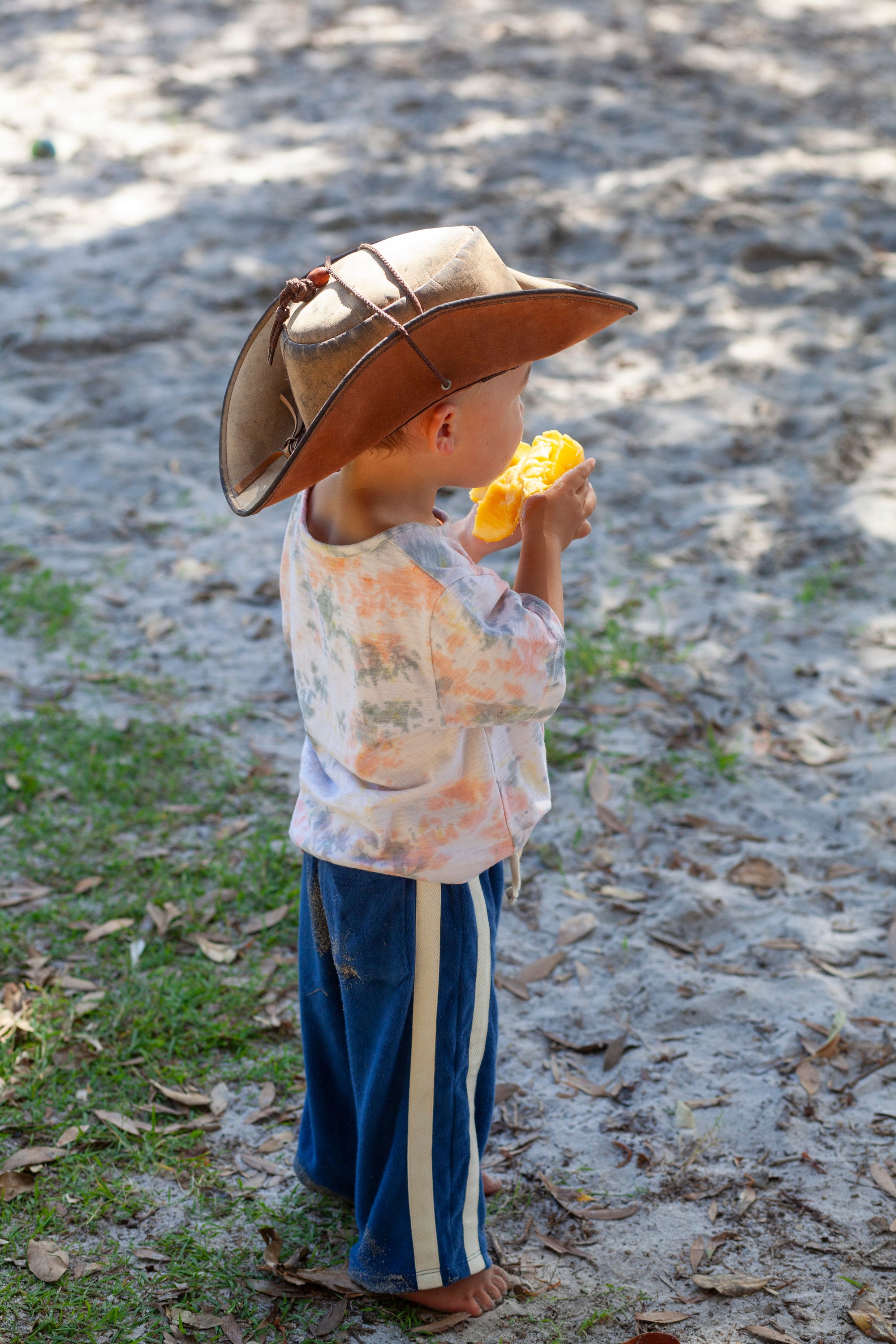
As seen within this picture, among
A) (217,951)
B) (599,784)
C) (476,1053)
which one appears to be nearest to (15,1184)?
(217,951)

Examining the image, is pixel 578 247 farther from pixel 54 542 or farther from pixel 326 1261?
pixel 326 1261

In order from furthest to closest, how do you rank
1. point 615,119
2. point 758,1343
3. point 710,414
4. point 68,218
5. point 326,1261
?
point 615,119
point 68,218
point 710,414
point 326,1261
point 758,1343

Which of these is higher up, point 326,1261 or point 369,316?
point 369,316

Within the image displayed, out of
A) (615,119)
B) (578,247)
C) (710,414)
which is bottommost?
(710,414)

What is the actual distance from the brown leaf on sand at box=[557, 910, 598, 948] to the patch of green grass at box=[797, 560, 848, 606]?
1803 mm

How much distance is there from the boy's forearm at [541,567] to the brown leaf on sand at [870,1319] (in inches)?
54.9

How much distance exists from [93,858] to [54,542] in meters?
2.02

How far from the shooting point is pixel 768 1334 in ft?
6.99

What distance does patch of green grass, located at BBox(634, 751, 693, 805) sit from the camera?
363 centimetres

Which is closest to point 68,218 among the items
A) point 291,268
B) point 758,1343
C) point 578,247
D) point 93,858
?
point 291,268

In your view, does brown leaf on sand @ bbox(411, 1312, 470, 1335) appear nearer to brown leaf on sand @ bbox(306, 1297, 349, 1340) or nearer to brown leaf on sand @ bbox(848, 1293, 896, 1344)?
brown leaf on sand @ bbox(306, 1297, 349, 1340)

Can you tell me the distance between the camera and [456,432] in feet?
5.95

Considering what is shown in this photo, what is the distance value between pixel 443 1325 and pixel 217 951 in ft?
3.85

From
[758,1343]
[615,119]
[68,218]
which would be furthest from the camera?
[615,119]
